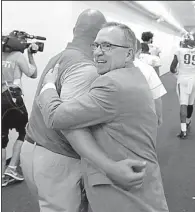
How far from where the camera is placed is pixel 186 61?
1.31 meters

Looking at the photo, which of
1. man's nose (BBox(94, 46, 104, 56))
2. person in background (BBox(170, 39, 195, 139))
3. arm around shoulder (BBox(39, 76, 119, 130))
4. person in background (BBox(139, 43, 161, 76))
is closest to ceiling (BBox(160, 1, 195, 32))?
person in background (BBox(170, 39, 195, 139))

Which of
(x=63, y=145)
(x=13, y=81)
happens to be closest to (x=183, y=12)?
(x=63, y=145)

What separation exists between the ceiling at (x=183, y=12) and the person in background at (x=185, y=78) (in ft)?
0.27

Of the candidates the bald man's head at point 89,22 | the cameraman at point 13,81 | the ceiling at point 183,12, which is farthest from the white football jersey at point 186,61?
the cameraman at point 13,81

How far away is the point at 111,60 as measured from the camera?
92 centimetres

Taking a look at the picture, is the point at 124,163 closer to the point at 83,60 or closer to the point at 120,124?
the point at 120,124

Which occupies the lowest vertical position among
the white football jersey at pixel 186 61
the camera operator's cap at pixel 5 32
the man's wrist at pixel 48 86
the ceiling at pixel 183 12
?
the man's wrist at pixel 48 86

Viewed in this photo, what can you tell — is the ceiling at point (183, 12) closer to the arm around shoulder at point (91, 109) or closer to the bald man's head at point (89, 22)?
the bald man's head at point (89, 22)

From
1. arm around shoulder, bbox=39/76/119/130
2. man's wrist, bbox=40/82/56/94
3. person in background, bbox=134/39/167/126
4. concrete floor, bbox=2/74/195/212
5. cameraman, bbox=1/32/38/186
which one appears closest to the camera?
arm around shoulder, bbox=39/76/119/130

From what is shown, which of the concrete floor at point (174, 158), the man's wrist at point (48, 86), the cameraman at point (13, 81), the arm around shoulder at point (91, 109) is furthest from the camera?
the cameraman at point (13, 81)

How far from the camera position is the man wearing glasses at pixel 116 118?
84cm

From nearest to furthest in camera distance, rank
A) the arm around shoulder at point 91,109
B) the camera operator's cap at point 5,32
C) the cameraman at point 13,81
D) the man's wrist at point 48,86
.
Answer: the arm around shoulder at point 91,109 < the man's wrist at point 48,86 < the camera operator's cap at point 5,32 < the cameraman at point 13,81

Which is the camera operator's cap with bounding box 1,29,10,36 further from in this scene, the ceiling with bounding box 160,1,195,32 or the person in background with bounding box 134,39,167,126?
the ceiling with bounding box 160,1,195,32

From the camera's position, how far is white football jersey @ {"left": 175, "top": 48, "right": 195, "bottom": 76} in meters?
1.30
